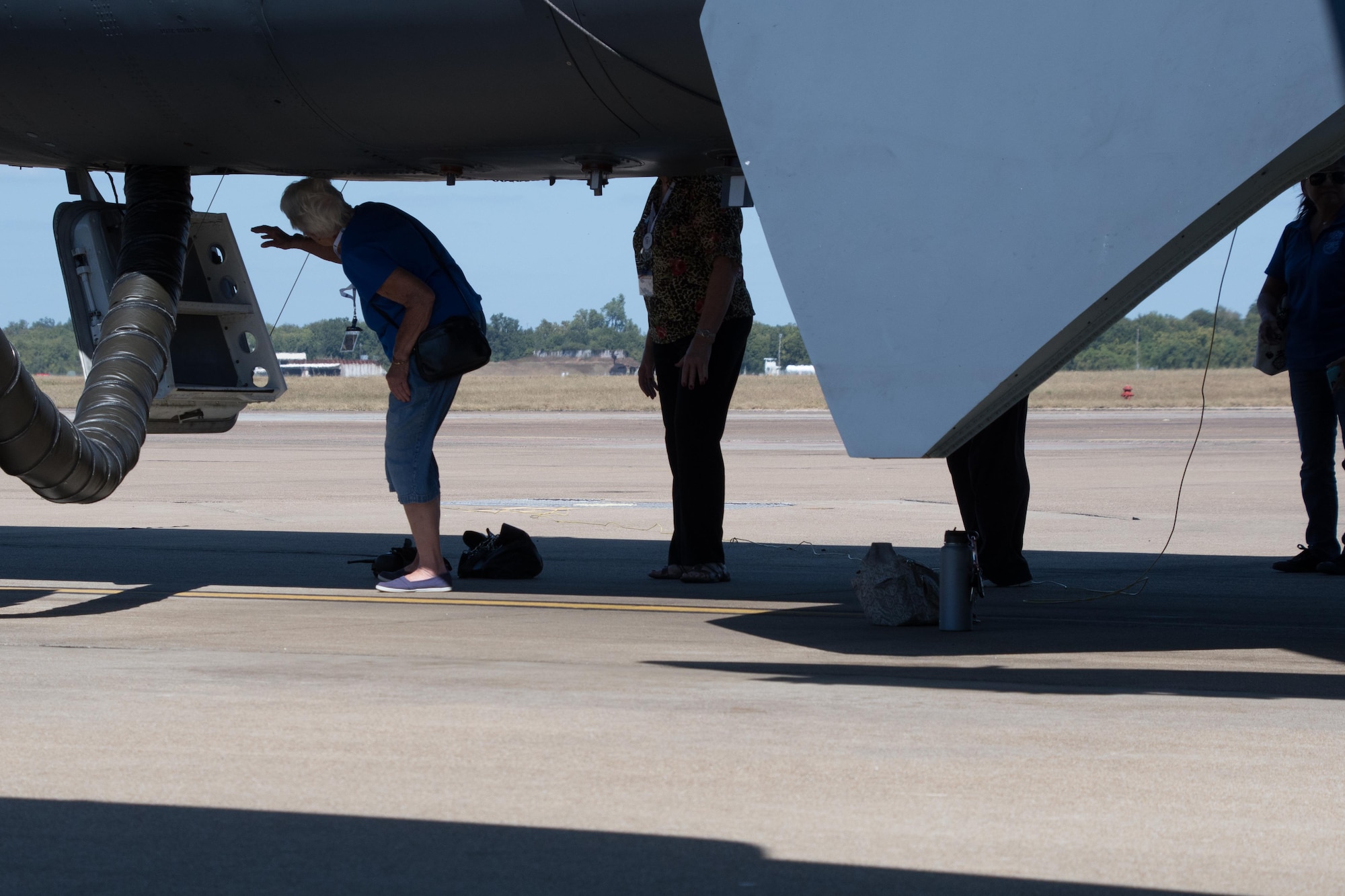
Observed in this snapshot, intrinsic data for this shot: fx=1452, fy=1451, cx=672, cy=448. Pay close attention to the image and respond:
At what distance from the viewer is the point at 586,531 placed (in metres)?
→ 9.89

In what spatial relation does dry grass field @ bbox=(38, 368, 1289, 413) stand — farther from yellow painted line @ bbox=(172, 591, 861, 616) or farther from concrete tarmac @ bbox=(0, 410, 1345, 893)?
yellow painted line @ bbox=(172, 591, 861, 616)

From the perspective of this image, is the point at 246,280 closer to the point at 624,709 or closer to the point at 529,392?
the point at 624,709

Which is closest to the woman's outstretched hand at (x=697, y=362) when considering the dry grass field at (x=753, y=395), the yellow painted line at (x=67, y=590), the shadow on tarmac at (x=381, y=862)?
the yellow painted line at (x=67, y=590)

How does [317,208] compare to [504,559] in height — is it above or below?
above

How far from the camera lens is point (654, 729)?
353 centimetres

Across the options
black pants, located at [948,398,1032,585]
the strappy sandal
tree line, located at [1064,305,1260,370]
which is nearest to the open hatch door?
the strappy sandal

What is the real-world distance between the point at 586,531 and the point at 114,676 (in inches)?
227

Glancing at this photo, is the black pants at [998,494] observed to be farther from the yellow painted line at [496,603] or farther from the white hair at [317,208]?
the white hair at [317,208]

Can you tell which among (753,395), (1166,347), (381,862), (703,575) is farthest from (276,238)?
(1166,347)

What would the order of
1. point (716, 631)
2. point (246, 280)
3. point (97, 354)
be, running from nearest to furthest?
point (716, 631) < point (97, 354) < point (246, 280)

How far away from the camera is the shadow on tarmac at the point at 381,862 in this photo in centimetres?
238

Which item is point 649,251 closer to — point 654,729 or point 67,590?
point 67,590

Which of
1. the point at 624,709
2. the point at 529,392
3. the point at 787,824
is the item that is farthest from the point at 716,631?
the point at 529,392

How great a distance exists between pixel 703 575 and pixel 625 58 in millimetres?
2545
